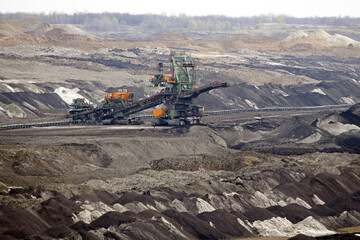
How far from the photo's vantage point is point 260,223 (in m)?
43.5

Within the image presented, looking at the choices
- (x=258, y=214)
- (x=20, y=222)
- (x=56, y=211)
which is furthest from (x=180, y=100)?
(x=20, y=222)

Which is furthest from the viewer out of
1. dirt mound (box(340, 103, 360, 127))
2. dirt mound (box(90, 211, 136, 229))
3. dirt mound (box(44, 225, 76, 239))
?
dirt mound (box(340, 103, 360, 127))

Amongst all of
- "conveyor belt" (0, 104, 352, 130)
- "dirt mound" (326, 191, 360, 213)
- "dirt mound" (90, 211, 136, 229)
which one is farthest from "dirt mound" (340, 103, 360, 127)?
"dirt mound" (90, 211, 136, 229)

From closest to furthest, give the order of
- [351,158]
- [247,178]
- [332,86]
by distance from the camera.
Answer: [247,178]
[351,158]
[332,86]

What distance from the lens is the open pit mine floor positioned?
39.6 meters

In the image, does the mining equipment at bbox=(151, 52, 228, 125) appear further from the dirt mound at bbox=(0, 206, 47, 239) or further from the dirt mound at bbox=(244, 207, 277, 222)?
the dirt mound at bbox=(0, 206, 47, 239)

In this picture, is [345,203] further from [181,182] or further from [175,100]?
[175,100]

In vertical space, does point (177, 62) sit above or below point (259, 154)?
above

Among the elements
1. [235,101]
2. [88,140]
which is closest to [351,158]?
[88,140]

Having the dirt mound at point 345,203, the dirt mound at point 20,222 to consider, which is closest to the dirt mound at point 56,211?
the dirt mound at point 20,222

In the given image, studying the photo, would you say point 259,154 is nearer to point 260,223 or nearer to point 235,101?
point 260,223

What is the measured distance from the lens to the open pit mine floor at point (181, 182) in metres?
39.6

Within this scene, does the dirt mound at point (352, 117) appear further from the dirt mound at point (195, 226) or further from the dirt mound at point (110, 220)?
the dirt mound at point (110, 220)

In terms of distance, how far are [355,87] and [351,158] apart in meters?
83.3
